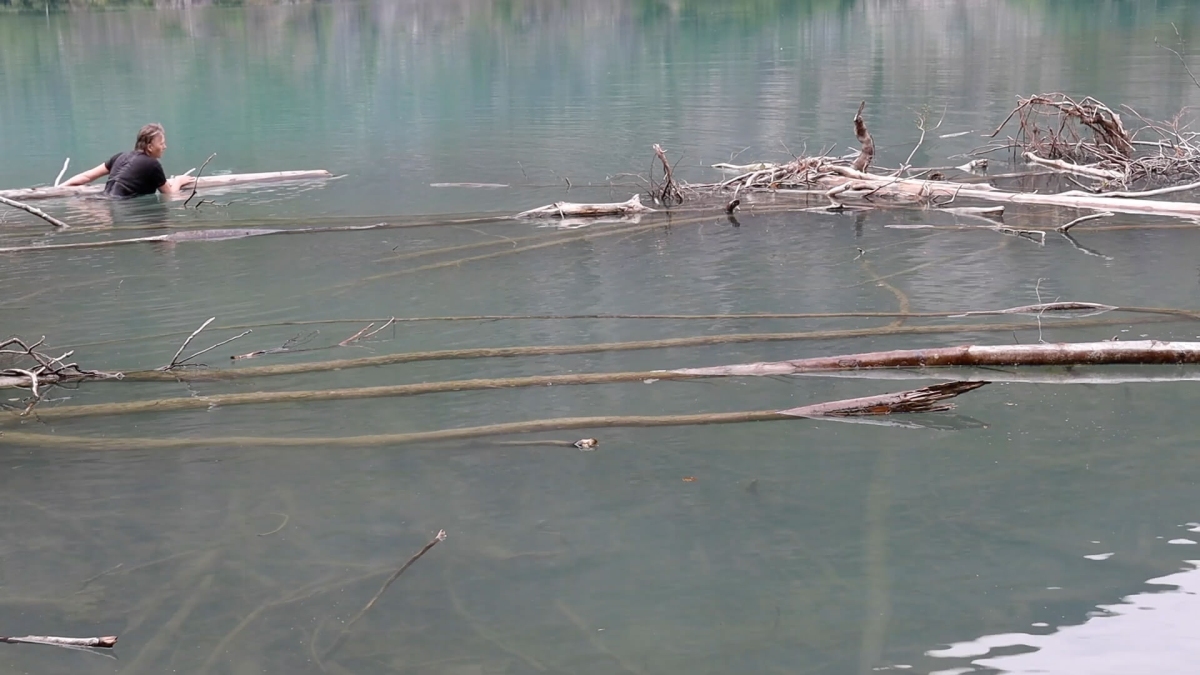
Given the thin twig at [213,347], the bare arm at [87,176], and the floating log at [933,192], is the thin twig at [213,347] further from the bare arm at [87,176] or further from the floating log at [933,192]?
the bare arm at [87,176]

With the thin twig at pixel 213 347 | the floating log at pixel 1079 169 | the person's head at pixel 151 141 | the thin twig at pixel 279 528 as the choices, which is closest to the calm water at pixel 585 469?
the thin twig at pixel 279 528

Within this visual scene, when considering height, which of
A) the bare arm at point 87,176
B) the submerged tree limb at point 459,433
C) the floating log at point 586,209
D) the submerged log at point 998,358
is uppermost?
the bare arm at point 87,176

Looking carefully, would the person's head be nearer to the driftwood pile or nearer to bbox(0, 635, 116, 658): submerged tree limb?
the driftwood pile

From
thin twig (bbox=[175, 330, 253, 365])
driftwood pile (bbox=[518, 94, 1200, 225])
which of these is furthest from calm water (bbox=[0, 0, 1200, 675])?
driftwood pile (bbox=[518, 94, 1200, 225])

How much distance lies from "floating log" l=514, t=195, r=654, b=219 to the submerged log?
5.82m

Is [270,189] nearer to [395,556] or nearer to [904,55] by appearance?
[395,556]

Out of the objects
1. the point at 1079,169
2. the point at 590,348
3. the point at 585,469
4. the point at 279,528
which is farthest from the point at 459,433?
the point at 1079,169

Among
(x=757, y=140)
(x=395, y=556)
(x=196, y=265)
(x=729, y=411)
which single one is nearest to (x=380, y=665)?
(x=395, y=556)

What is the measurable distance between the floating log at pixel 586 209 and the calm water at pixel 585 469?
0.30 meters

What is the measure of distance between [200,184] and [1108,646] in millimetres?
14339

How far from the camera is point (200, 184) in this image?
1677 centimetres

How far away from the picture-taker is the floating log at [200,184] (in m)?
15.5

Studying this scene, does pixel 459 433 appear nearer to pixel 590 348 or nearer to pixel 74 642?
pixel 590 348

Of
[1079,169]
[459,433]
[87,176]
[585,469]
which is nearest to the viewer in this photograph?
[585,469]
